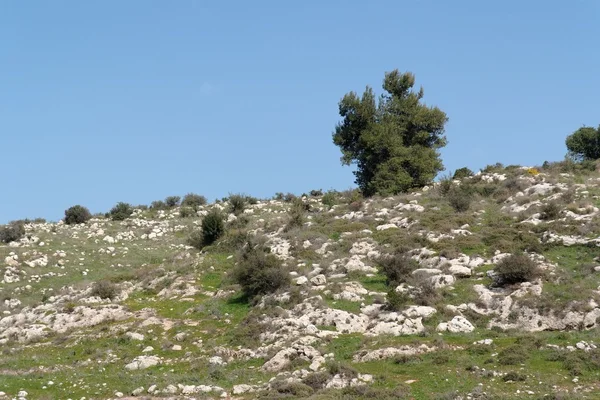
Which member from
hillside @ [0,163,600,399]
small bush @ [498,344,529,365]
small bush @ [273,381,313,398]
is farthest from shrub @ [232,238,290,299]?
small bush @ [498,344,529,365]

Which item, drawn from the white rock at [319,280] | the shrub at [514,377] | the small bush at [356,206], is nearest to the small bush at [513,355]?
the shrub at [514,377]

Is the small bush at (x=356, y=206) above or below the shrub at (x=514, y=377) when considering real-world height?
above

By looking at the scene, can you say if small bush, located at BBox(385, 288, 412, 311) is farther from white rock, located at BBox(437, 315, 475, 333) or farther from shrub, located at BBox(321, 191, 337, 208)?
shrub, located at BBox(321, 191, 337, 208)

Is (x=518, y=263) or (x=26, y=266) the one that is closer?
(x=518, y=263)

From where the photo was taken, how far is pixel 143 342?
25625 millimetres

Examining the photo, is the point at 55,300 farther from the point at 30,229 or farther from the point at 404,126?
the point at 404,126

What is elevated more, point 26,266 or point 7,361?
point 26,266

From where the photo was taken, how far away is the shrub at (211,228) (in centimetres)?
4131

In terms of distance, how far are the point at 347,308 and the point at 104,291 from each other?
13702 mm

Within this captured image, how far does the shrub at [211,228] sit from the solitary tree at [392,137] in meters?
13.1

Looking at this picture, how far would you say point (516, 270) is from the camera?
83.9 feet

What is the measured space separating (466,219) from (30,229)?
33.7 metres

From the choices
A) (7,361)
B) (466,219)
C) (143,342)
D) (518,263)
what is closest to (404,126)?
(466,219)

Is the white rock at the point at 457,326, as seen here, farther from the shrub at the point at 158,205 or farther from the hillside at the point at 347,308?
the shrub at the point at 158,205
